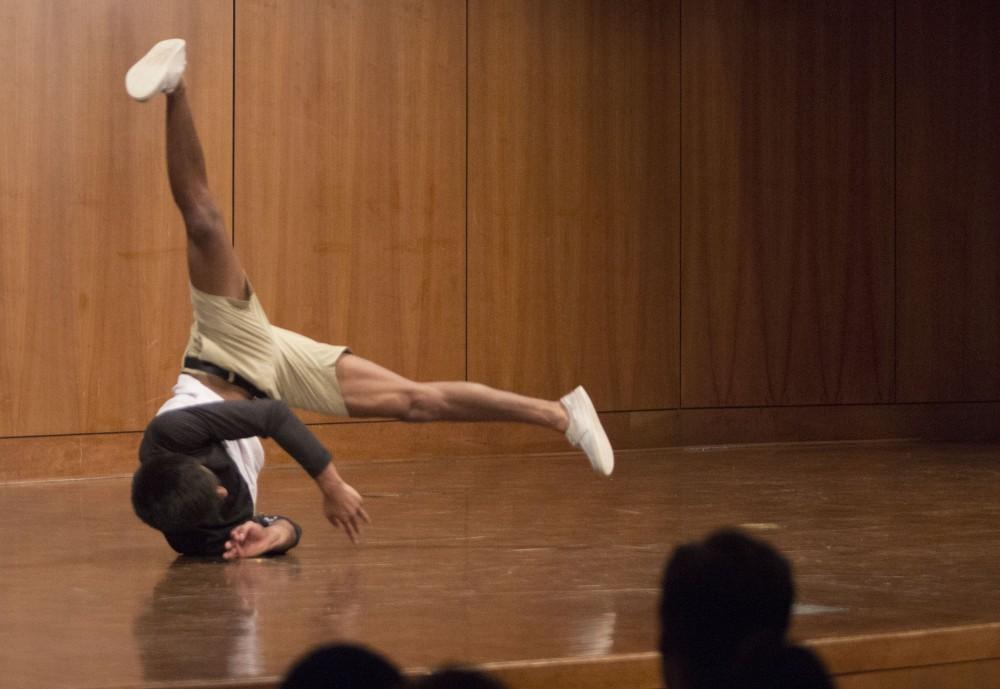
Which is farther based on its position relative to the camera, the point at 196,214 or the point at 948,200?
the point at 948,200

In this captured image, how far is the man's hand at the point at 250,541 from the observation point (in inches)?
142

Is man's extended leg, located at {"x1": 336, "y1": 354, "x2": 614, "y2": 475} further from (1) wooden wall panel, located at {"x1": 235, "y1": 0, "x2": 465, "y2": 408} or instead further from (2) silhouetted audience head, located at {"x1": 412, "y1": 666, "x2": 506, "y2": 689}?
(2) silhouetted audience head, located at {"x1": 412, "y1": 666, "x2": 506, "y2": 689}

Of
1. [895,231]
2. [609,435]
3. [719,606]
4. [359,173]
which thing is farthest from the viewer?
[895,231]

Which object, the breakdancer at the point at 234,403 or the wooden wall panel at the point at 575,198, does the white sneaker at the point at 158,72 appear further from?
the wooden wall panel at the point at 575,198

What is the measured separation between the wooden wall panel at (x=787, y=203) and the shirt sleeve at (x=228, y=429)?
3663 mm

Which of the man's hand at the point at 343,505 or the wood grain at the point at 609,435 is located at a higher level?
the man's hand at the point at 343,505

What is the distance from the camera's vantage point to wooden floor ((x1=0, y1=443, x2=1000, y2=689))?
254 centimetres

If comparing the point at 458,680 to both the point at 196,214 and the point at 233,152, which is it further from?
the point at 233,152

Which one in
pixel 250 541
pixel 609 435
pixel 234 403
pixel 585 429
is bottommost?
pixel 609 435

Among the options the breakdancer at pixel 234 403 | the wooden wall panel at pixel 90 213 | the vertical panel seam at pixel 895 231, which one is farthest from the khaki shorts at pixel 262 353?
the vertical panel seam at pixel 895 231

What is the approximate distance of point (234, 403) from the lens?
3.47 metres

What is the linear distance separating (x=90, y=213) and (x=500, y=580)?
9.05 feet

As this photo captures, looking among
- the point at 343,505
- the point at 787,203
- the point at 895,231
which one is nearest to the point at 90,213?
the point at 343,505

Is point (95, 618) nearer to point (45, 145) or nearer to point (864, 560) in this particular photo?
point (864, 560)
